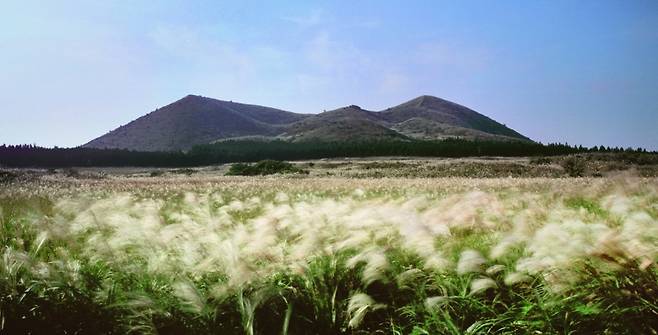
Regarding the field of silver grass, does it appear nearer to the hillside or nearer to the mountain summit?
the mountain summit

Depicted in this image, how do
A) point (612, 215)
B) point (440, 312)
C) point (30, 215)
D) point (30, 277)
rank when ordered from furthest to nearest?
1. point (30, 215)
2. point (612, 215)
3. point (30, 277)
4. point (440, 312)

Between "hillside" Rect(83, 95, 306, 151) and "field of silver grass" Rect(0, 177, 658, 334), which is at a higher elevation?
"hillside" Rect(83, 95, 306, 151)

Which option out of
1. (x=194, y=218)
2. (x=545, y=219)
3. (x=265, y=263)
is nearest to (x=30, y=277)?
(x=265, y=263)

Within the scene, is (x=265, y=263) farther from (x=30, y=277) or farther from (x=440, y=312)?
(x=30, y=277)

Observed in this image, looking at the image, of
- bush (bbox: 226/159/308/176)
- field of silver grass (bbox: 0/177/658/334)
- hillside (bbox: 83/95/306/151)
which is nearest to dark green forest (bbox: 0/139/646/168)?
bush (bbox: 226/159/308/176)

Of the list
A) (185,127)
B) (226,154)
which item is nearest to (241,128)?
(185,127)

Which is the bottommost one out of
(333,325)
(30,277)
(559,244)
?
(333,325)

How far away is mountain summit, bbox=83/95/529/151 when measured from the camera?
13938 cm

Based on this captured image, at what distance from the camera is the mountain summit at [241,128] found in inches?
5487

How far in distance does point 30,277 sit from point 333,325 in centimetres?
243

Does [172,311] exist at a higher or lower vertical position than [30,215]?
lower

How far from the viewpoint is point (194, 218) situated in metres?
6.14

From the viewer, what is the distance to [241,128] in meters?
171

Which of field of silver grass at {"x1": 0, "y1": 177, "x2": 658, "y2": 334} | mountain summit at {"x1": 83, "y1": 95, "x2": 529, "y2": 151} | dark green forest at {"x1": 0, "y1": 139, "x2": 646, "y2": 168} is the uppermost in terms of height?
mountain summit at {"x1": 83, "y1": 95, "x2": 529, "y2": 151}
